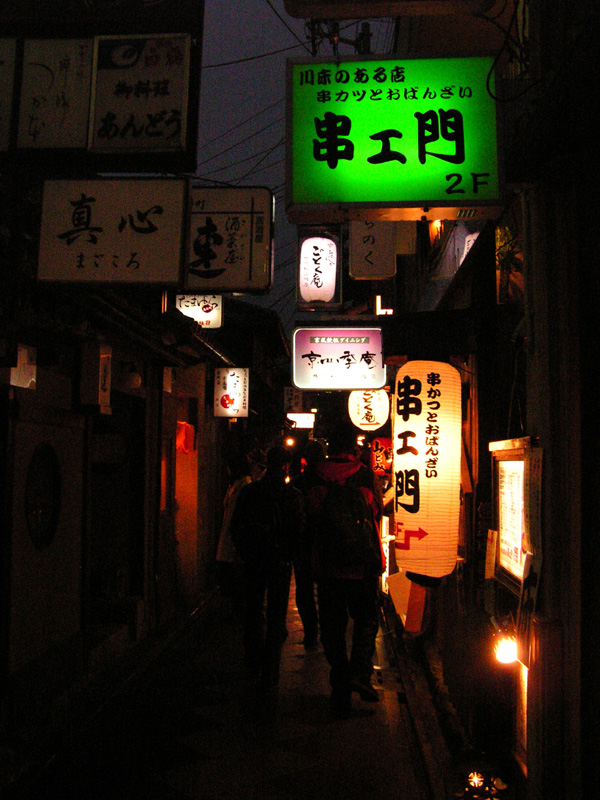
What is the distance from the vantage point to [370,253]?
46.6 ft

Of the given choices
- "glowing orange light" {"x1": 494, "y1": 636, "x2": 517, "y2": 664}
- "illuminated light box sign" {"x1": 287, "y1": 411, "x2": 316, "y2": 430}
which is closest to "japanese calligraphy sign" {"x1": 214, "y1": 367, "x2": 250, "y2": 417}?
"glowing orange light" {"x1": 494, "y1": 636, "x2": 517, "y2": 664}

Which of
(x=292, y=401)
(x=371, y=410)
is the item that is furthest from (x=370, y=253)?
(x=292, y=401)

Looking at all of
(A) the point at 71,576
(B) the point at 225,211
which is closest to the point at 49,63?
(B) the point at 225,211

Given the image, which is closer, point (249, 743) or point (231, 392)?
point (249, 743)

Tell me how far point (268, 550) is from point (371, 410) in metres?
8.87

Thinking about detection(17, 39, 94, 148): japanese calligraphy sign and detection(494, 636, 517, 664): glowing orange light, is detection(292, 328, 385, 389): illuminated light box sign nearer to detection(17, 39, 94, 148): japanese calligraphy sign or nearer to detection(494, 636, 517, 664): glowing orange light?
detection(17, 39, 94, 148): japanese calligraphy sign

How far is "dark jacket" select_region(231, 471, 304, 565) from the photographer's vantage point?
28.6 ft

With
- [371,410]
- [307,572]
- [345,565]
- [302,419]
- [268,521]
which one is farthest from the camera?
[302,419]

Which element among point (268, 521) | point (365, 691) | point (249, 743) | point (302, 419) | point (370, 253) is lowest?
point (249, 743)

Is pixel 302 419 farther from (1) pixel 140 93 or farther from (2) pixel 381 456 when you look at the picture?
(1) pixel 140 93

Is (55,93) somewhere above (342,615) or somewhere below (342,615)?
above

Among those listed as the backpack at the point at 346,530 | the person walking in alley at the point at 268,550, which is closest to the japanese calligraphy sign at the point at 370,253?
the person walking in alley at the point at 268,550

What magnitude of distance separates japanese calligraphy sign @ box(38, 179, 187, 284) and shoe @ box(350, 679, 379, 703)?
547 cm

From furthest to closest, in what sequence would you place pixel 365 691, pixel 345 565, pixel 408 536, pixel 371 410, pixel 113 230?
pixel 371 410 → pixel 365 691 → pixel 345 565 → pixel 408 536 → pixel 113 230
